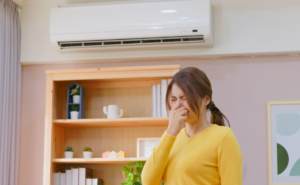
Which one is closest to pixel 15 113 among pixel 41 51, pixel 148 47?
pixel 41 51

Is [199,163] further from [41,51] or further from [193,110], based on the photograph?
[41,51]

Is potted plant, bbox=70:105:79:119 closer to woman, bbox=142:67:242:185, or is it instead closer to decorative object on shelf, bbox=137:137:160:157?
decorative object on shelf, bbox=137:137:160:157

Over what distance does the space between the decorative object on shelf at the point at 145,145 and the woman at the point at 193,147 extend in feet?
4.30

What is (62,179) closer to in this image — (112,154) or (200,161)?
(112,154)

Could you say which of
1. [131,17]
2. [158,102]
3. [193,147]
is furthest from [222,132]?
[131,17]

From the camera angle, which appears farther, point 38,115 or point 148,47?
point 38,115

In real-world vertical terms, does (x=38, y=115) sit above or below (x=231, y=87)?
below

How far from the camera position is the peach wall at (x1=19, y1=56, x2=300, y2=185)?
2654 mm

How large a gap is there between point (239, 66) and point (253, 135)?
0.52 m

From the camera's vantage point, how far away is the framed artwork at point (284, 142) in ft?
8.48

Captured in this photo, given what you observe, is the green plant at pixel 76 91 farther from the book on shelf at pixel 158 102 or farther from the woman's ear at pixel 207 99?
the woman's ear at pixel 207 99

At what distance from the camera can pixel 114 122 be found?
2.59 metres

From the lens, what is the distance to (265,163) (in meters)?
2.63

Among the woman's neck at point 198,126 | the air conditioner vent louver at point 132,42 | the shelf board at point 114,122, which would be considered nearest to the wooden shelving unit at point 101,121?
the shelf board at point 114,122
